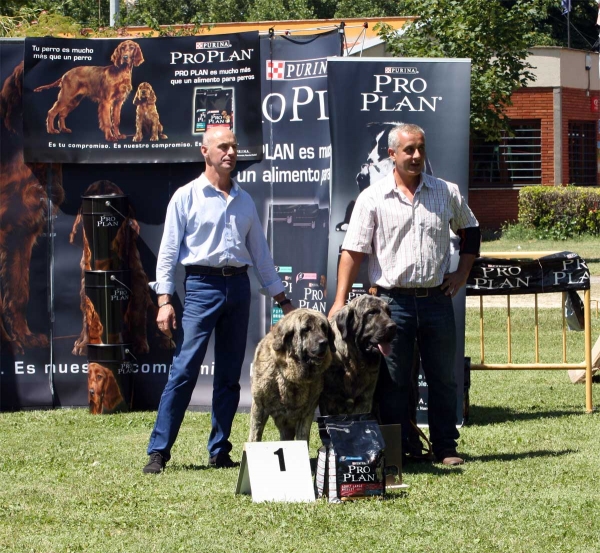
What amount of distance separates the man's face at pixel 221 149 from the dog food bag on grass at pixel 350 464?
1.71m

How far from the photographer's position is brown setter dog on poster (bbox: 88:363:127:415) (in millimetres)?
8797

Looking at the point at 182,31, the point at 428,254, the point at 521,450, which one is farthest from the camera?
the point at 182,31

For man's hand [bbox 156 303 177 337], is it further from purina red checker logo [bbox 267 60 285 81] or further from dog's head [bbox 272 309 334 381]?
purina red checker logo [bbox 267 60 285 81]

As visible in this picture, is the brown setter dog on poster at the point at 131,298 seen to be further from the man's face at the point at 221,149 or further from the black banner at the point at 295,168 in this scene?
the man's face at the point at 221,149

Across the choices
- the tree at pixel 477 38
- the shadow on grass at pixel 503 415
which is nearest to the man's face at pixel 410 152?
the shadow on grass at pixel 503 415

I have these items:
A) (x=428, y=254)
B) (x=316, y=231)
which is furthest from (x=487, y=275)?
(x=428, y=254)

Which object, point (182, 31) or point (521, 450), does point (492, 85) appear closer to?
point (182, 31)

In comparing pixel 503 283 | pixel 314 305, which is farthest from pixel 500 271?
pixel 314 305

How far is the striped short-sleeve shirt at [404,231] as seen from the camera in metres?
6.26

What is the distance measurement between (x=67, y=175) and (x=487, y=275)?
143 inches

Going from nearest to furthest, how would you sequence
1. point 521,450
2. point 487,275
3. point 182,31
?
point 521,450 → point 487,275 → point 182,31

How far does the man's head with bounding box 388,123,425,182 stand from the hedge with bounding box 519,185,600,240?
756 inches

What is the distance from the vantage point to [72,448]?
742 centimetres

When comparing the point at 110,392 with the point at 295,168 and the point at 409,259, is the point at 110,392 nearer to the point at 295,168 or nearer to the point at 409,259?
the point at 295,168
